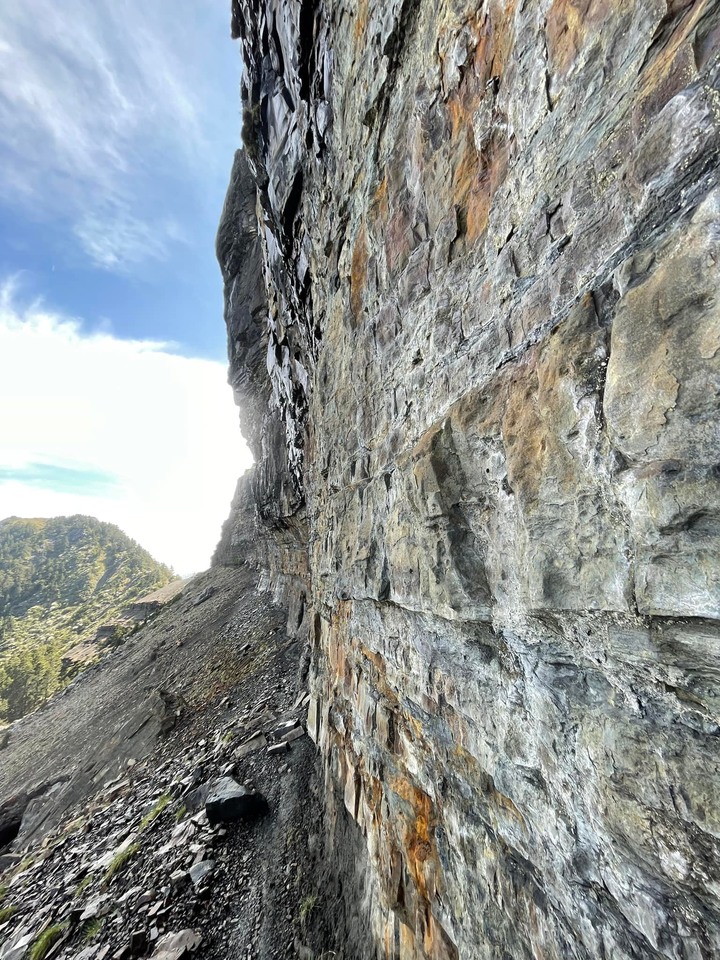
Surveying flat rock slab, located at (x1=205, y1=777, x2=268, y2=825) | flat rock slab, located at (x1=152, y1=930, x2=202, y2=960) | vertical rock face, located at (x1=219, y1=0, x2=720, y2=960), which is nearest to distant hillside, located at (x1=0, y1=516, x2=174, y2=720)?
Result: flat rock slab, located at (x1=205, y1=777, x2=268, y2=825)

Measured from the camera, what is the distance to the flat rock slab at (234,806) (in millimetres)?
8609

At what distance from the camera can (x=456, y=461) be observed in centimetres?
320

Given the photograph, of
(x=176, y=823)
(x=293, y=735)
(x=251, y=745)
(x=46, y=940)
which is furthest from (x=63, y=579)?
(x=293, y=735)

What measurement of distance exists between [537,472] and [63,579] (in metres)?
114

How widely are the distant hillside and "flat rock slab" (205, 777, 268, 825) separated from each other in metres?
48.4

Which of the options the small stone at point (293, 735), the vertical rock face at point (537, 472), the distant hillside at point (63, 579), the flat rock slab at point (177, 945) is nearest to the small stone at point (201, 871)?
the flat rock slab at point (177, 945)

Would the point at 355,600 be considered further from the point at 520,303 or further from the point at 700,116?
the point at 700,116

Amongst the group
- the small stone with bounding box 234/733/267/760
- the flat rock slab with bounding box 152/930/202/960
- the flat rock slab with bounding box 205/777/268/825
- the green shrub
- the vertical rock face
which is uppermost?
the vertical rock face

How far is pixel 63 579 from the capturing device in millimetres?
91438

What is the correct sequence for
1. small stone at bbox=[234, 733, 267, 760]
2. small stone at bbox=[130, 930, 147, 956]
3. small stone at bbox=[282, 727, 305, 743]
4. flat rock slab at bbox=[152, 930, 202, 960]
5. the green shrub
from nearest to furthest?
flat rock slab at bbox=[152, 930, 202, 960]
small stone at bbox=[130, 930, 147, 956]
the green shrub
small stone at bbox=[282, 727, 305, 743]
small stone at bbox=[234, 733, 267, 760]

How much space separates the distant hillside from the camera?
6806 centimetres

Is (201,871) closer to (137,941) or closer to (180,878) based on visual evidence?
(180,878)

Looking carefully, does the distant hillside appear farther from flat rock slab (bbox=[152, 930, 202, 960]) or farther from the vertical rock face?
the vertical rock face

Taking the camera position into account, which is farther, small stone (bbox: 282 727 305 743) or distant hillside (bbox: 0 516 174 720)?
distant hillside (bbox: 0 516 174 720)
